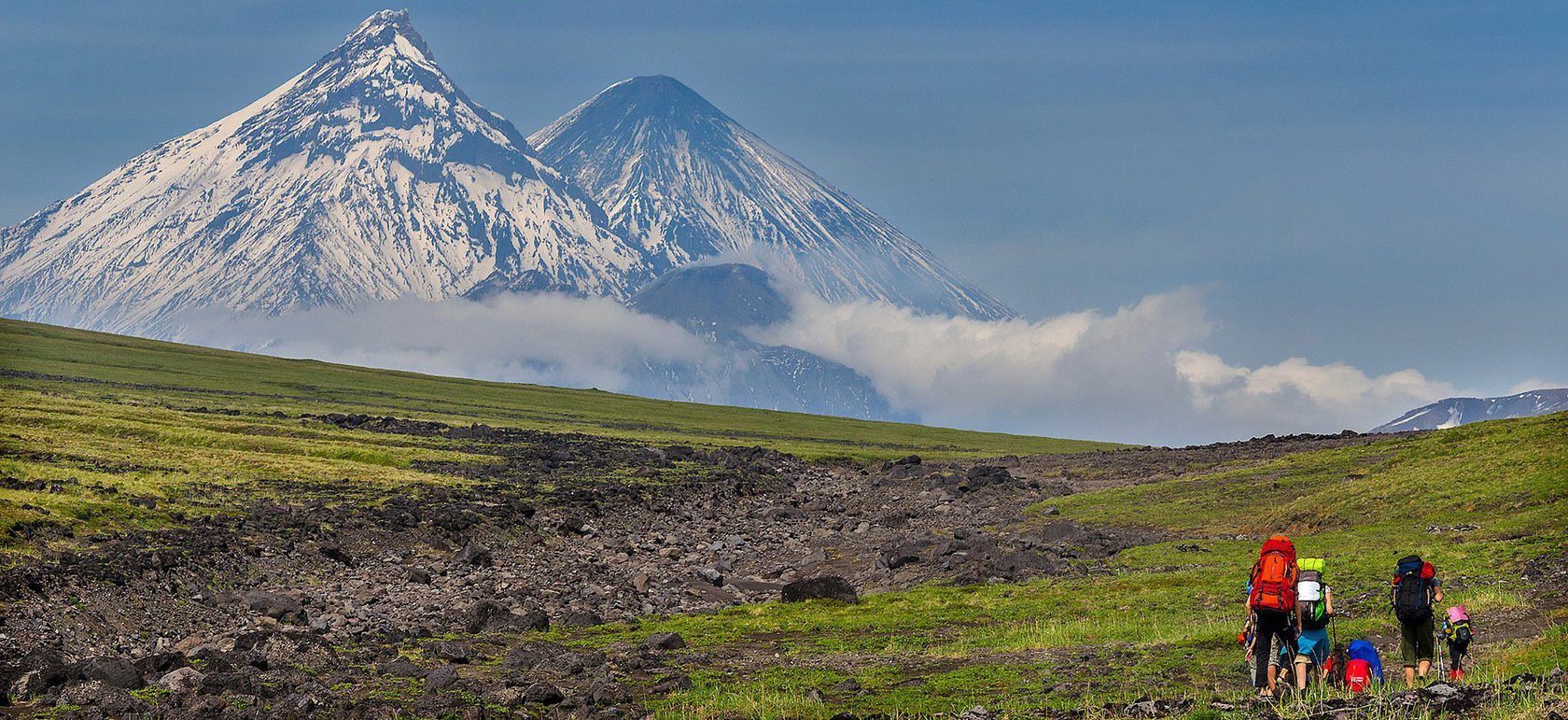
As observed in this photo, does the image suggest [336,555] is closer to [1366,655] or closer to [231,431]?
[1366,655]

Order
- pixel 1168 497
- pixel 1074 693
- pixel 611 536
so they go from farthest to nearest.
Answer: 1. pixel 1168 497
2. pixel 611 536
3. pixel 1074 693

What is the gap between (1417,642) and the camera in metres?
19.6

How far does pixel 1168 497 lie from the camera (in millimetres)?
65562

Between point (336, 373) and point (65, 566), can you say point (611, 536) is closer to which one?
point (65, 566)

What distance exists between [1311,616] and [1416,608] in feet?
7.75

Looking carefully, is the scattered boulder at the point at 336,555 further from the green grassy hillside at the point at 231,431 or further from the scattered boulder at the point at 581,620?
the scattered boulder at the point at 581,620

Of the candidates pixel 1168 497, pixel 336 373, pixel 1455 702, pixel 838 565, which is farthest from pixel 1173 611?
pixel 336 373

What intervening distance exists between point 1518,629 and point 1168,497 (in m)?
42.6

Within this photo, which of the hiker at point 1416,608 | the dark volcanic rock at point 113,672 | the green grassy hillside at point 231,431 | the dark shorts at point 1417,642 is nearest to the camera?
the hiker at point 1416,608

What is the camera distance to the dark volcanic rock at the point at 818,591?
37.3 meters

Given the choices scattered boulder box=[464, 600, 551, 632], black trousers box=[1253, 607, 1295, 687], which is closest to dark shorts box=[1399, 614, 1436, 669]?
black trousers box=[1253, 607, 1295, 687]

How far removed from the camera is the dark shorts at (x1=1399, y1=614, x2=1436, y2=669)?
19.4m

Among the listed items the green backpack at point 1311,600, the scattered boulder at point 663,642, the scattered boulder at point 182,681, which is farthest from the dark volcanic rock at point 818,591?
the green backpack at point 1311,600

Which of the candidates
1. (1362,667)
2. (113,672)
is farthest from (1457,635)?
(113,672)
